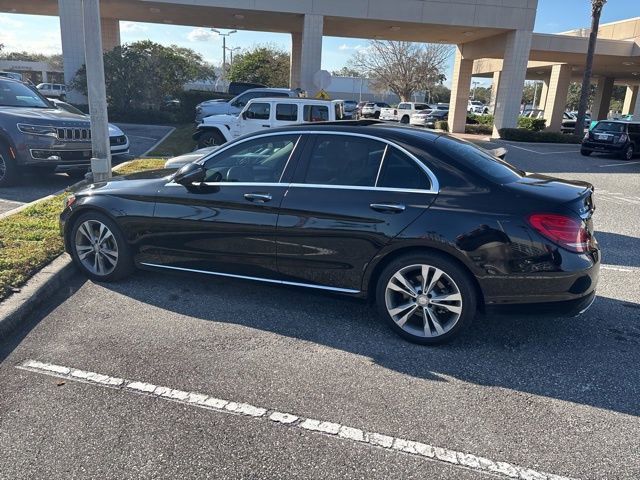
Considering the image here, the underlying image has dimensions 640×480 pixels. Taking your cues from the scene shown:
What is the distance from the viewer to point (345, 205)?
13.4 ft

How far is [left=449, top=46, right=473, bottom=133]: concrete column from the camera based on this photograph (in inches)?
1192

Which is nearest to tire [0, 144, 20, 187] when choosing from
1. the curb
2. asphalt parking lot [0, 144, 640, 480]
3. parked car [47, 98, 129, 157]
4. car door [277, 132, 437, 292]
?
parked car [47, 98, 129, 157]

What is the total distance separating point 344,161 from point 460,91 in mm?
28665

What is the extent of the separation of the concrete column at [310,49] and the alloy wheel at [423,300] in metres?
19.7

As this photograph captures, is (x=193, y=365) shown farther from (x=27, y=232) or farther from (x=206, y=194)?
(x=27, y=232)

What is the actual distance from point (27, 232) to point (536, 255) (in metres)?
5.44

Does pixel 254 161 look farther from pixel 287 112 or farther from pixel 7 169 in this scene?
pixel 287 112

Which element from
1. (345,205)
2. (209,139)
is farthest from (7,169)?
(345,205)

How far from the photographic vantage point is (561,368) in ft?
12.2

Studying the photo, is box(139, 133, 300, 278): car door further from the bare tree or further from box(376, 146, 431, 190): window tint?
the bare tree

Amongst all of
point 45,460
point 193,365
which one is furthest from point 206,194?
point 45,460

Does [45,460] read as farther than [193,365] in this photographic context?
No

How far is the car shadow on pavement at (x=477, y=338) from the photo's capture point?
3.54 meters

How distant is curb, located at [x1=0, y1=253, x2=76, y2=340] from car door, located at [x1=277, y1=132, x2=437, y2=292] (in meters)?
2.13
